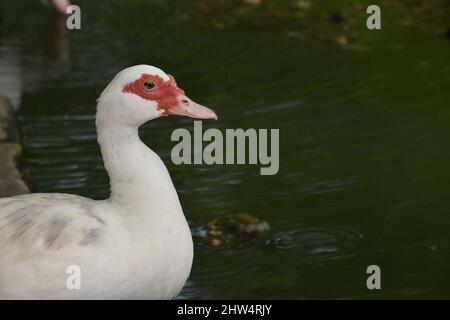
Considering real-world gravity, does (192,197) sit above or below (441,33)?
below

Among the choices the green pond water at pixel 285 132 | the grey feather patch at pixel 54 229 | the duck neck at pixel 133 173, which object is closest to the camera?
the grey feather patch at pixel 54 229

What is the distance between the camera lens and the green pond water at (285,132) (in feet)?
25.9

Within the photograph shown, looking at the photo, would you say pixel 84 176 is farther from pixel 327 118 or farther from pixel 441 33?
pixel 441 33

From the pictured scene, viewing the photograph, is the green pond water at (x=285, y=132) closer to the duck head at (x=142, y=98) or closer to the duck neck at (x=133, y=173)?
the duck neck at (x=133, y=173)

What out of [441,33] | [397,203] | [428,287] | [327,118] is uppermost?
[441,33]

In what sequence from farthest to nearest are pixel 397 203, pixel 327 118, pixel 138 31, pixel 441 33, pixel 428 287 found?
pixel 138 31 → pixel 441 33 → pixel 327 118 → pixel 397 203 → pixel 428 287

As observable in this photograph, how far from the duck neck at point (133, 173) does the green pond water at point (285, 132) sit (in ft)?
3.26

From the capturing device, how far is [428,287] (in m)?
7.47

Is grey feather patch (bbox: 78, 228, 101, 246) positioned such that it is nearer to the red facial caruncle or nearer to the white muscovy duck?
the white muscovy duck

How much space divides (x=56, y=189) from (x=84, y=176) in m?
0.32

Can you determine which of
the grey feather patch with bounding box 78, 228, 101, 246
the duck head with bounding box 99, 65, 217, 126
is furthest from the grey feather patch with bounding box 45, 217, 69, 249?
the duck head with bounding box 99, 65, 217, 126

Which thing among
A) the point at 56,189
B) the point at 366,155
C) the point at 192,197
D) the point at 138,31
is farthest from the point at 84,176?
the point at 138,31

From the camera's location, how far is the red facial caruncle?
268 inches

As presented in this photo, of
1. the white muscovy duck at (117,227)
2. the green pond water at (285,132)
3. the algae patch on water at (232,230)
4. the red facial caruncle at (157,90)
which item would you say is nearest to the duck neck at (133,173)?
the white muscovy duck at (117,227)
